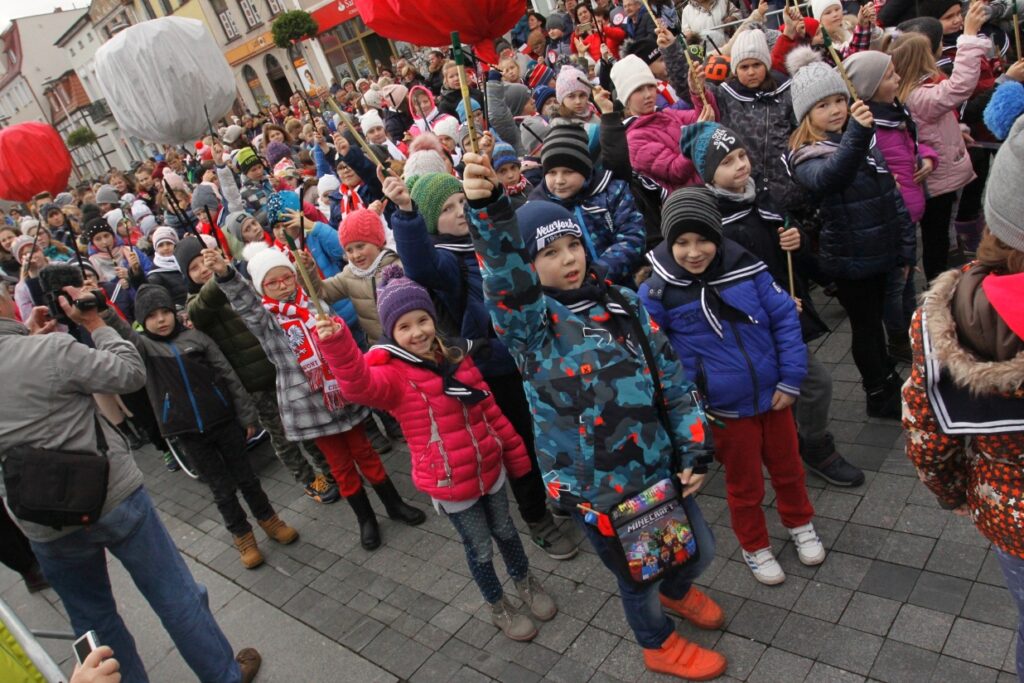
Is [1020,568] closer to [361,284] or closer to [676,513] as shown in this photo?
[676,513]

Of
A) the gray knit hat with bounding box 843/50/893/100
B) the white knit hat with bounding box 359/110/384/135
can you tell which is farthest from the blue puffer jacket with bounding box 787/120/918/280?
the white knit hat with bounding box 359/110/384/135

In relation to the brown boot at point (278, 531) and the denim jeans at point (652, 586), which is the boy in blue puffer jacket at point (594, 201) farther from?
the brown boot at point (278, 531)

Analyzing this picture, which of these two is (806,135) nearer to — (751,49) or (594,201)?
(751,49)

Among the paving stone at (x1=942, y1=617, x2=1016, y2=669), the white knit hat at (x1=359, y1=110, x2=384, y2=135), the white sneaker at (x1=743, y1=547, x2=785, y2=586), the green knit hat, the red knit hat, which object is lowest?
the paving stone at (x1=942, y1=617, x2=1016, y2=669)

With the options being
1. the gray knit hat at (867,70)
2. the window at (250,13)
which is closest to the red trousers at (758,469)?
the gray knit hat at (867,70)

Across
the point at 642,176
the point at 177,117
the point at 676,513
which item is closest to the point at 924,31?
the point at 642,176

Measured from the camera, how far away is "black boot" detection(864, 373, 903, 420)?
14.0 ft

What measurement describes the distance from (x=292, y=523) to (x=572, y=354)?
11.8ft

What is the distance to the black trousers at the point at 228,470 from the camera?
4965mm

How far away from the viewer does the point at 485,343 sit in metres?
3.77

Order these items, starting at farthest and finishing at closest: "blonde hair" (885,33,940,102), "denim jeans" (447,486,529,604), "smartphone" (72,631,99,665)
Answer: "blonde hair" (885,33,940,102), "denim jeans" (447,486,529,604), "smartphone" (72,631,99,665)

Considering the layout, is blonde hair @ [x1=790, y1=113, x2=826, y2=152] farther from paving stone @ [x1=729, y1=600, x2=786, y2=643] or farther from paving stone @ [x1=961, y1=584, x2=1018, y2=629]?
paving stone @ [x1=729, y1=600, x2=786, y2=643]

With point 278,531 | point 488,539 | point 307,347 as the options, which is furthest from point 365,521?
point 488,539

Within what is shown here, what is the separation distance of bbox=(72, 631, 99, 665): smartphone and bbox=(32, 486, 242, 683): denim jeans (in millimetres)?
1265
